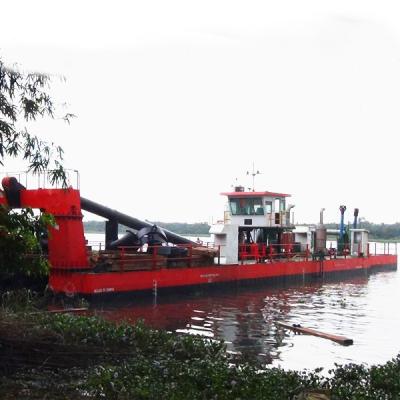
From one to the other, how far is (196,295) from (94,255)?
4.90 meters

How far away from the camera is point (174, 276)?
22.3m

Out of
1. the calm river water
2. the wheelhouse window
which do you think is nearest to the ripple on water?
the calm river water

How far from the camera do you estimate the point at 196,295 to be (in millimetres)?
23172

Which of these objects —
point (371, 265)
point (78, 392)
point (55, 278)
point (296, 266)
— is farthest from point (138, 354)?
point (371, 265)

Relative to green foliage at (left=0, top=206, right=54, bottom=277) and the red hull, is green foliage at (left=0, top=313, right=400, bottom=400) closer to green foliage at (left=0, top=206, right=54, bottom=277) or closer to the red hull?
green foliage at (left=0, top=206, right=54, bottom=277)

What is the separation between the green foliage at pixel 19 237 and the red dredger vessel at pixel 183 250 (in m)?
0.97

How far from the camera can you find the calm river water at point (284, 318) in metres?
13.3

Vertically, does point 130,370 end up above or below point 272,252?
below

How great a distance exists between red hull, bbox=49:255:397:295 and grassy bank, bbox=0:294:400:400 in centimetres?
813

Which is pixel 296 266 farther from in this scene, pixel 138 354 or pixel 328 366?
pixel 138 354

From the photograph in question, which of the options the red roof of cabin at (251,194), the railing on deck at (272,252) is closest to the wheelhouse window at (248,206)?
the red roof of cabin at (251,194)

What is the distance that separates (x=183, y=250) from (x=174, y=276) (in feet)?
5.16

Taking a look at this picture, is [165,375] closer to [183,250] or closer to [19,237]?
[19,237]

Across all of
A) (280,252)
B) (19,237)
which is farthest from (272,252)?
(19,237)
